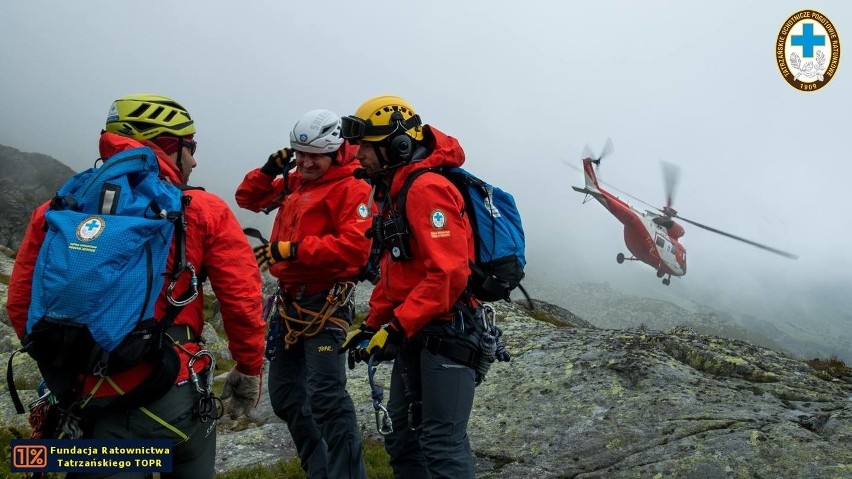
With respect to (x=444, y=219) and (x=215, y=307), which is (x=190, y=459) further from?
(x=215, y=307)

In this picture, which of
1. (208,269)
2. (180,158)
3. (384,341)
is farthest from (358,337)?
(180,158)

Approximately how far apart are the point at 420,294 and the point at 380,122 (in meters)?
2.00

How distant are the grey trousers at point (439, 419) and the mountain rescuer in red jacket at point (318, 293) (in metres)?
1.08

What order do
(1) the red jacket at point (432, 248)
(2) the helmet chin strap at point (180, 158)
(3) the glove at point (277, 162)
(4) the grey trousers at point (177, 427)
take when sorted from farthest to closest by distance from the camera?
(3) the glove at point (277, 162) < (1) the red jacket at point (432, 248) < (2) the helmet chin strap at point (180, 158) < (4) the grey trousers at point (177, 427)

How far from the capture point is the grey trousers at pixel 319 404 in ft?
21.8

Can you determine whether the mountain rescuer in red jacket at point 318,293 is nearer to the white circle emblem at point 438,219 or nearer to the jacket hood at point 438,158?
the jacket hood at point 438,158

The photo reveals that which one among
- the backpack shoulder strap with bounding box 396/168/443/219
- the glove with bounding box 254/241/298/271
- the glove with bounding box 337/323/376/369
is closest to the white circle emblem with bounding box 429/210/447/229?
the backpack shoulder strap with bounding box 396/168/443/219

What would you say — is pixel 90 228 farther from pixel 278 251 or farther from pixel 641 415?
pixel 641 415

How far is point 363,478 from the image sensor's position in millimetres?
6719

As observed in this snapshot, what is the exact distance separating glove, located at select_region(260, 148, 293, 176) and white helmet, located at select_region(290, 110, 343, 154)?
85 cm

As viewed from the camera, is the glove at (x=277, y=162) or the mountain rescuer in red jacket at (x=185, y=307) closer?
the mountain rescuer in red jacket at (x=185, y=307)

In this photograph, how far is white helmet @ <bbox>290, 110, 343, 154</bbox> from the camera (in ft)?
23.6

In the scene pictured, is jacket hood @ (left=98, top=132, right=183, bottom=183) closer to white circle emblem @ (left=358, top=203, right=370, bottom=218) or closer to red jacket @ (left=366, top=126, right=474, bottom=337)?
red jacket @ (left=366, top=126, right=474, bottom=337)

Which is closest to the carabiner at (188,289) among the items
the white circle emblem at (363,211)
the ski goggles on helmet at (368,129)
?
the ski goggles on helmet at (368,129)
